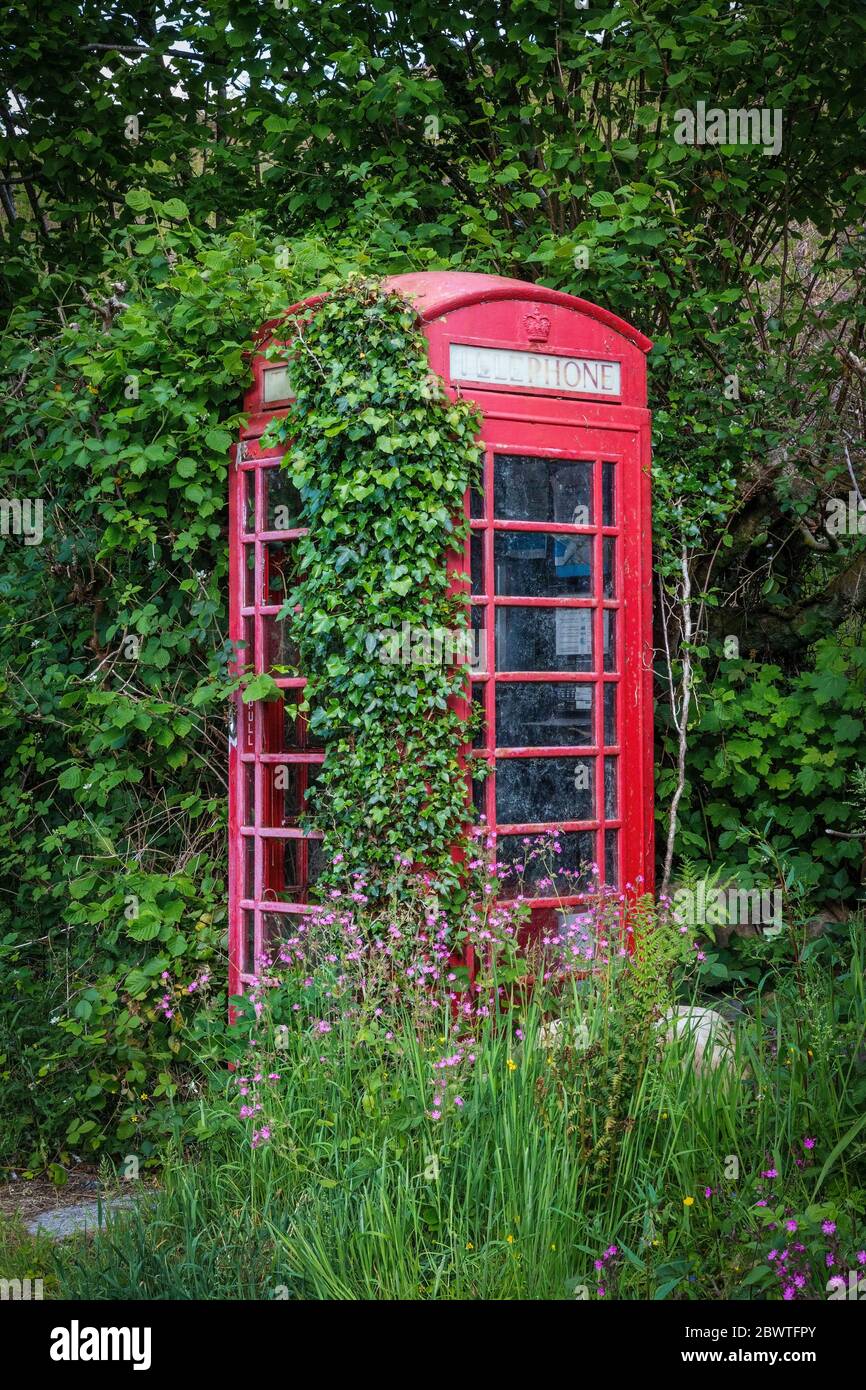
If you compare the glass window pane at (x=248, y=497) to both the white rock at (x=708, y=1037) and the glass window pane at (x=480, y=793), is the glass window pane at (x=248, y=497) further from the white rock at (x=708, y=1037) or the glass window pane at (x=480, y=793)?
the white rock at (x=708, y=1037)

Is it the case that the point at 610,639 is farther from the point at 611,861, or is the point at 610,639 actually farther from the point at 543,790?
the point at 611,861

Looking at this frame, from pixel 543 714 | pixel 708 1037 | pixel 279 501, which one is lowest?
pixel 708 1037

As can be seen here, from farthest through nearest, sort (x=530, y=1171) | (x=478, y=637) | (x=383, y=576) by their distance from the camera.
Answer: (x=478, y=637) < (x=383, y=576) < (x=530, y=1171)

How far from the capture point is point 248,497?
628 centimetres

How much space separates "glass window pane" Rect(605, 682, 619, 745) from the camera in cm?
629

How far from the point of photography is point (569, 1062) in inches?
171

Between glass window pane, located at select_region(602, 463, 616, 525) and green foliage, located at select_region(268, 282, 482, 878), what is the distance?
802 millimetres

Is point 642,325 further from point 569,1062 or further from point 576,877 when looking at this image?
point 569,1062

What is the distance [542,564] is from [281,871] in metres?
1.77

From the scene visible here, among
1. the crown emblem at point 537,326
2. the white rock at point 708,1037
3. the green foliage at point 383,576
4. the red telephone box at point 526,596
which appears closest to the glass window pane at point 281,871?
the red telephone box at point 526,596

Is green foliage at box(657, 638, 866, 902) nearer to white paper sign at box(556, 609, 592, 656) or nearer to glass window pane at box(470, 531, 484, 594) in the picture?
white paper sign at box(556, 609, 592, 656)

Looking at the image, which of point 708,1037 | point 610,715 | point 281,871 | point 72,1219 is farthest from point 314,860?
point 708,1037

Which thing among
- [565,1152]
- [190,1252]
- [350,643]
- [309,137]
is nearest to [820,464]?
[350,643]

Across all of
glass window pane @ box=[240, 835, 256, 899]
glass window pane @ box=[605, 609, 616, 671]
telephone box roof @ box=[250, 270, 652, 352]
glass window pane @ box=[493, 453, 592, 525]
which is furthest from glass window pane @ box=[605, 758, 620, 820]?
telephone box roof @ box=[250, 270, 652, 352]
